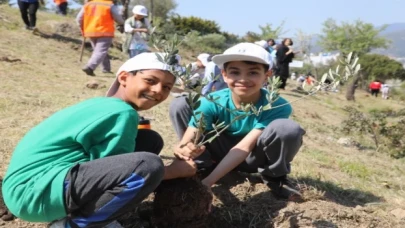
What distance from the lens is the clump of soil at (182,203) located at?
6.82 feet

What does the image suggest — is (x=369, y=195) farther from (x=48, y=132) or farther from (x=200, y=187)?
(x=48, y=132)

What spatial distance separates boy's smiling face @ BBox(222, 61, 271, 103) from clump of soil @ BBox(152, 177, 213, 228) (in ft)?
1.99

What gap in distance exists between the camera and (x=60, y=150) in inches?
67.8

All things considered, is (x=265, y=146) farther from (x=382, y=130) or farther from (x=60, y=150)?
(x=382, y=130)

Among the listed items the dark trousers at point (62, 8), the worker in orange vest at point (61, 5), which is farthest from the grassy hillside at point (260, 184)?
the dark trousers at point (62, 8)

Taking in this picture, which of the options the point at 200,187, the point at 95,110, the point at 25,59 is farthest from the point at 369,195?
the point at 25,59

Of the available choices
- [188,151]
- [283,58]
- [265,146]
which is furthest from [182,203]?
[283,58]

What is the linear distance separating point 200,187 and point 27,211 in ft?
2.54

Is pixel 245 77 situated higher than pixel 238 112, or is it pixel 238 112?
pixel 245 77

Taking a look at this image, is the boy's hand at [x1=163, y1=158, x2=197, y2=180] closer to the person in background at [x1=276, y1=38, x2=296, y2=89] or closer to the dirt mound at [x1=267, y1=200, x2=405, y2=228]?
the dirt mound at [x1=267, y1=200, x2=405, y2=228]

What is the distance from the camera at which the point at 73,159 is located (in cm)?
174

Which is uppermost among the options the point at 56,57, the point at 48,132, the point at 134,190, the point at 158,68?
the point at 158,68

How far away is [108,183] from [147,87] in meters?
0.46

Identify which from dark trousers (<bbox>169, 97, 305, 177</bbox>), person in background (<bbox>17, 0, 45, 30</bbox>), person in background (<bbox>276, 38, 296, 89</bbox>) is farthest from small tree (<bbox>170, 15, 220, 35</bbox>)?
dark trousers (<bbox>169, 97, 305, 177</bbox>)
